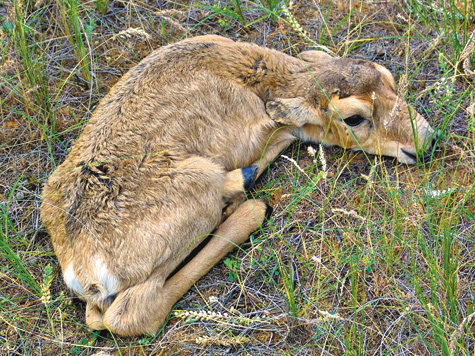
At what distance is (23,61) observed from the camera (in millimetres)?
5359

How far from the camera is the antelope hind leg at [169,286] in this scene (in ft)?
13.1

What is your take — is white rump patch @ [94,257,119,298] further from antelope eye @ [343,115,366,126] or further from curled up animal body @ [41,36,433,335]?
antelope eye @ [343,115,366,126]

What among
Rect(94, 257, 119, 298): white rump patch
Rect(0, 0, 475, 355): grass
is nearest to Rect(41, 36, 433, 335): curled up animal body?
Rect(94, 257, 119, 298): white rump patch

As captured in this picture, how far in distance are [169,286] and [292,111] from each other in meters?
1.95

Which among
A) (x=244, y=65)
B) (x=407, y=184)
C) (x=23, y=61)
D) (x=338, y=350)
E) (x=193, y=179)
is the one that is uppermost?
(x=23, y=61)

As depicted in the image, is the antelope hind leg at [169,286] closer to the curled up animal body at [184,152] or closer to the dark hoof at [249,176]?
the curled up animal body at [184,152]

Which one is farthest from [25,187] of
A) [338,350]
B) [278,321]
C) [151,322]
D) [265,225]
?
[338,350]

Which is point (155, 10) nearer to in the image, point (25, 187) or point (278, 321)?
point (25, 187)

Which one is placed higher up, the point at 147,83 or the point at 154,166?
the point at 147,83

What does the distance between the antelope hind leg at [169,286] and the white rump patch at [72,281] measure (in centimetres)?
28

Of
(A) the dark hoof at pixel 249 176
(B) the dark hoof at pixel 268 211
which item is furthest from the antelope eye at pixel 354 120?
(B) the dark hoof at pixel 268 211

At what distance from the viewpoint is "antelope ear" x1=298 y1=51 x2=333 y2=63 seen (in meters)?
5.31

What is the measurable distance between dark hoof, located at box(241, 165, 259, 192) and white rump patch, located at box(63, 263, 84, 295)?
166cm

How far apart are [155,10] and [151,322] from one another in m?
3.70
